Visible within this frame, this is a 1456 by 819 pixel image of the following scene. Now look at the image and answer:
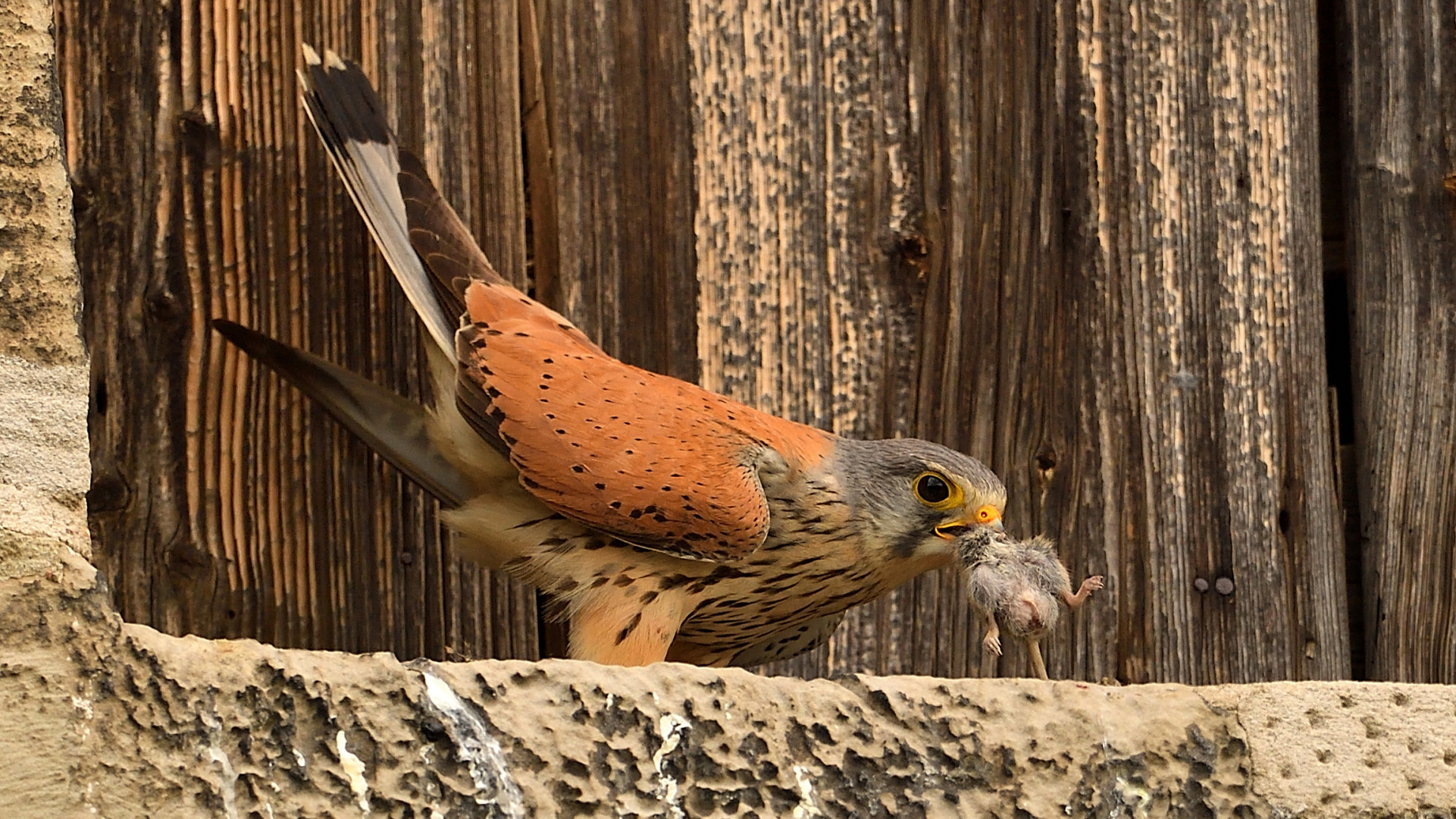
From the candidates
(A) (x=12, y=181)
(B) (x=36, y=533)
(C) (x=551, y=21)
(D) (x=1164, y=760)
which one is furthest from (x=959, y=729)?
(C) (x=551, y=21)

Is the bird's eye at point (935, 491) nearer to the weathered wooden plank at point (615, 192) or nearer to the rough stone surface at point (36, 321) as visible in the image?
the weathered wooden plank at point (615, 192)

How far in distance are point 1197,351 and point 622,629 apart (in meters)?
1.27

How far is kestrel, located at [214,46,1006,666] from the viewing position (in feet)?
10.0

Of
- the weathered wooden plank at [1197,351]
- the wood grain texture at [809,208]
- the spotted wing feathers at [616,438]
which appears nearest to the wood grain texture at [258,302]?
the spotted wing feathers at [616,438]

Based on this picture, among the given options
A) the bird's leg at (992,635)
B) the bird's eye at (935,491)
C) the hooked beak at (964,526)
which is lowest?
the bird's leg at (992,635)

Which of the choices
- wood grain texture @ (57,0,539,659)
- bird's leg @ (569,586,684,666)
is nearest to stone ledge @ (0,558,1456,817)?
bird's leg @ (569,586,684,666)

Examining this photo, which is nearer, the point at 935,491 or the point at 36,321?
the point at 36,321

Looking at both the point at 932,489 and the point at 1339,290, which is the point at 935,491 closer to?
the point at 932,489

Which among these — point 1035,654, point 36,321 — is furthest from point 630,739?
point 1035,654

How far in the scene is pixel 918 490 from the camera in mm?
3268

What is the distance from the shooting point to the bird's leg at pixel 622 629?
3.02m

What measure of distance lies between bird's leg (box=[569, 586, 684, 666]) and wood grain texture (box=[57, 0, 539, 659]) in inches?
11.3

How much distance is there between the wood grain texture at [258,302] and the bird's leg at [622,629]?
11.3 inches

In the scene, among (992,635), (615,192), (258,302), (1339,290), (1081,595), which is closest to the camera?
(992,635)
